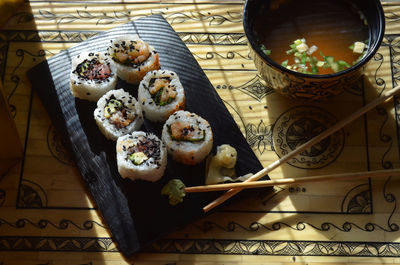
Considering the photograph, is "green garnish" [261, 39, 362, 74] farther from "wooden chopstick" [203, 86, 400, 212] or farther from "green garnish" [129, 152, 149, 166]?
"green garnish" [129, 152, 149, 166]

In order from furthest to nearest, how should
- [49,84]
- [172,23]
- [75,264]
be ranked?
1. [172,23]
2. [49,84]
3. [75,264]

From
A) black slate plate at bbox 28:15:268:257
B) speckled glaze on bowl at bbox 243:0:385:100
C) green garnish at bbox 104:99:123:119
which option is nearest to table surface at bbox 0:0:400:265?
black slate plate at bbox 28:15:268:257

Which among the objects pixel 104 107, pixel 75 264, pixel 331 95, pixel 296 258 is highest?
pixel 104 107

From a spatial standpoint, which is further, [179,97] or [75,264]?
[179,97]

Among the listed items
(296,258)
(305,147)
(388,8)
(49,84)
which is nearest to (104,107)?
(49,84)

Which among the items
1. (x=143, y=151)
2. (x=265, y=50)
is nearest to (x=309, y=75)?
(x=265, y=50)

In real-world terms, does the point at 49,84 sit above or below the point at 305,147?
above

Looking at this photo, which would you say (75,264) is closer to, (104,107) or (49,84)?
(104,107)

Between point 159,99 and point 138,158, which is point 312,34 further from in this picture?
point 138,158

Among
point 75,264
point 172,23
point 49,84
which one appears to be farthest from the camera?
point 172,23
